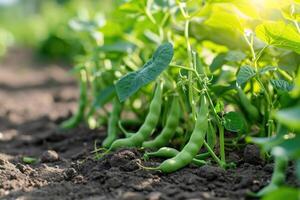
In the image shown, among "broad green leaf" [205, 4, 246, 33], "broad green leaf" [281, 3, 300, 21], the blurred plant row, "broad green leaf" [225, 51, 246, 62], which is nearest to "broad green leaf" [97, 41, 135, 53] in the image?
the blurred plant row

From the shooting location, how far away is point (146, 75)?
246cm

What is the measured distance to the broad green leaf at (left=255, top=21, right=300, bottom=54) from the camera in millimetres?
2504

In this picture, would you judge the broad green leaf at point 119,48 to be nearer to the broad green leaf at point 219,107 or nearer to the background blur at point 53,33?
the broad green leaf at point 219,107

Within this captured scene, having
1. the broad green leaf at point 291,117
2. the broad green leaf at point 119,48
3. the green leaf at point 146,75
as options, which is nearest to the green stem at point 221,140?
the green leaf at point 146,75

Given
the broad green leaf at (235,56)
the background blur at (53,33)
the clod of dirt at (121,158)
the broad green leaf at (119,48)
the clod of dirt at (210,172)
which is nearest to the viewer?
the clod of dirt at (210,172)

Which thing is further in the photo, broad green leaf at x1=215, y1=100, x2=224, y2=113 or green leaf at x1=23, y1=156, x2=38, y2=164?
green leaf at x1=23, y1=156, x2=38, y2=164

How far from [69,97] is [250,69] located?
3.55 m

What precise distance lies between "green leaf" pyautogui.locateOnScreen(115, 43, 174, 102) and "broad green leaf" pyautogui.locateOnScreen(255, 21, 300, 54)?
421 mm

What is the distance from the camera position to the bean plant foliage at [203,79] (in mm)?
2461

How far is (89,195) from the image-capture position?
90.4 inches

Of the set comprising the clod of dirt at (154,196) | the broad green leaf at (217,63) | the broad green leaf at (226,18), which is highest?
the broad green leaf at (226,18)

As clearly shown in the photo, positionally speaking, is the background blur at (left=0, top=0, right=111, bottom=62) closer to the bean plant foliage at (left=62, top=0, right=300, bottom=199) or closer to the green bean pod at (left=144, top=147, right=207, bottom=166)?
the bean plant foliage at (left=62, top=0, right=300, bottom=199)

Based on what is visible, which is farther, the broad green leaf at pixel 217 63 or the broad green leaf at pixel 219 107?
the broad green leaf at pixel 217 63

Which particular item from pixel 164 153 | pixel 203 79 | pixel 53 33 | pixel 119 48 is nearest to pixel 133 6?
pixel 119 48
